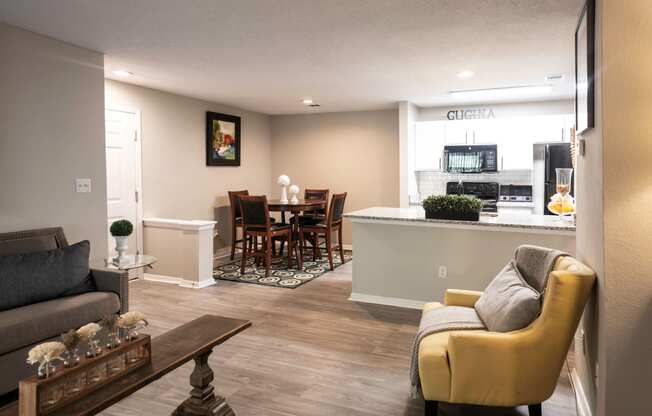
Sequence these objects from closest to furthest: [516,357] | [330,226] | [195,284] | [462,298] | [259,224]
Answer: [516,357] < [462,298] < [195,284] < [259,224] < [330,226]

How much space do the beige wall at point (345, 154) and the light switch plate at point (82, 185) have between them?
4442mm

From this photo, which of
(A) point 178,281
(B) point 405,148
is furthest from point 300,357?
(B) point 405,148

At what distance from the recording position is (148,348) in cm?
202

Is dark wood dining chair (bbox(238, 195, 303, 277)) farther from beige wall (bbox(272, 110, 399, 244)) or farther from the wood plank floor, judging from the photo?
beige wall (bbox(272, 110, 399, 244))

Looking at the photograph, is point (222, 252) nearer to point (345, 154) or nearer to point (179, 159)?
point (179, 159)

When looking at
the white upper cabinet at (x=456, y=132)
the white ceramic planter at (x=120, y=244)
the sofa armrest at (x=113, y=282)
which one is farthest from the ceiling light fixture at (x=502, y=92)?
the sofa armrest at (x=113, y=282)

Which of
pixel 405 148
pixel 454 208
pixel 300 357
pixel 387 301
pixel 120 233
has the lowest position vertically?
pixel 300 357

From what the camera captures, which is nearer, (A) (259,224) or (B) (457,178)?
(A) (259,224)

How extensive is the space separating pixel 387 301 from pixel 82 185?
3003mm

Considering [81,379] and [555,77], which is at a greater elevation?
[555,77]

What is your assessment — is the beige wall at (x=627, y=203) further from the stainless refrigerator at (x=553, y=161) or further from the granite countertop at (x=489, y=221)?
the stainless refrigerator at (x=553, y=161)

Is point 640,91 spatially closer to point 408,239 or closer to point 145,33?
point 408,239

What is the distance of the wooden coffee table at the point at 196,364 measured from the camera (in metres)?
1.83

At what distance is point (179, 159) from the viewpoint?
6.00m
